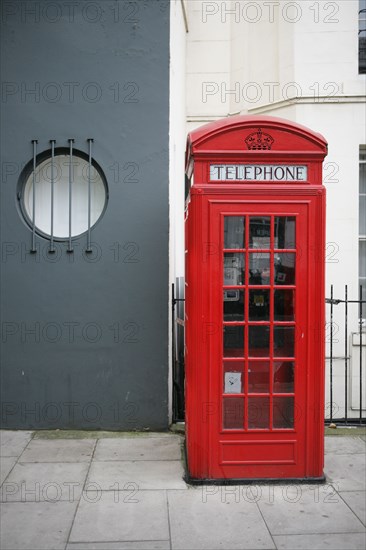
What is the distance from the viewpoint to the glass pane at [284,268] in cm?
489

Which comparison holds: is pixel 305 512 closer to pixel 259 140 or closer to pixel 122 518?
pixel 122 518

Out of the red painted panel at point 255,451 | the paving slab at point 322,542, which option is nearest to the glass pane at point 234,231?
the red painted panel at point 255,451

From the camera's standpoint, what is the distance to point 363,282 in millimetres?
7871

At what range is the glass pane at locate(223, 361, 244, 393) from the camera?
495cm

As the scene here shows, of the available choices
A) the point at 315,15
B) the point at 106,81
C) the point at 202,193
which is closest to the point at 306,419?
the point at 202,193

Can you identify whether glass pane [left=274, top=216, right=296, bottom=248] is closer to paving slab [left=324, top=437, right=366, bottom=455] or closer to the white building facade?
paving slab [left=324, top=437, right=366, bottom=455]

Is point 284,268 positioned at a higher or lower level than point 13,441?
higher

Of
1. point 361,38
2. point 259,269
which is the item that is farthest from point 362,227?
point 259,269

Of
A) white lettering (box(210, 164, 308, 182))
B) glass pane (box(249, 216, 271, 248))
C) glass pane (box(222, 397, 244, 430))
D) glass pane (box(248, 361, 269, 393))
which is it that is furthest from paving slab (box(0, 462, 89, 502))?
white lettering (box(210, 164, 308, 182))

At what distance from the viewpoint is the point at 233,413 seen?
4980mm

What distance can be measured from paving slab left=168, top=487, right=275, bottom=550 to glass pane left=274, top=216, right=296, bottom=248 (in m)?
2.18

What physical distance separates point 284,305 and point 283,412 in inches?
37.6

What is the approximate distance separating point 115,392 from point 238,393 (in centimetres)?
185

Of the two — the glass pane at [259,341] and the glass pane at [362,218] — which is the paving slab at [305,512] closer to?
the glass pane at [259,341]
